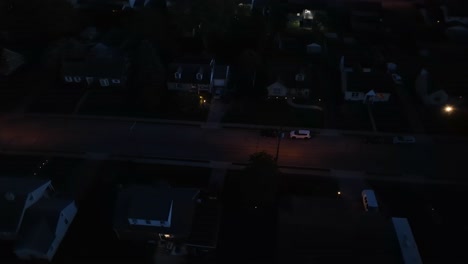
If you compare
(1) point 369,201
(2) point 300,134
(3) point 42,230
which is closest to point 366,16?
(2) point 300,134

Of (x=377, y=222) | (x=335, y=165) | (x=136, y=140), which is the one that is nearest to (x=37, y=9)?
(x=136, y=140)

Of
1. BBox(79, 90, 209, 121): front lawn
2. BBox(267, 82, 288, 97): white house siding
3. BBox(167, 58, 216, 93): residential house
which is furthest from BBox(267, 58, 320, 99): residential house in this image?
BBox(79, 90, 209, 121): front lawn

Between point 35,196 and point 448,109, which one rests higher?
point 448,109

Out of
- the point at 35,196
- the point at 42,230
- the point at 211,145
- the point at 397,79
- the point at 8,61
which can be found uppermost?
the point at 397,79

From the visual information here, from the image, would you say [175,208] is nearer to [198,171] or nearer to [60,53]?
[198,171]

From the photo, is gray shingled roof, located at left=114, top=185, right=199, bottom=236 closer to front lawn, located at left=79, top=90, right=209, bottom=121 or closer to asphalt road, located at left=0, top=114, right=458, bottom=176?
asphalt road, located at left=0, top=114, right=458, bottom=176

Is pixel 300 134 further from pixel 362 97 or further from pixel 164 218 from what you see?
pixel 164 218
